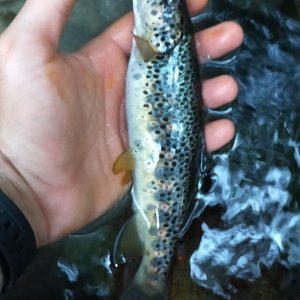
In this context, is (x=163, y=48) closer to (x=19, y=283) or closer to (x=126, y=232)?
(x=126, y=232)

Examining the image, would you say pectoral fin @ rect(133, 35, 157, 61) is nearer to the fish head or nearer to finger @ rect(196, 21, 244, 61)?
the fish head

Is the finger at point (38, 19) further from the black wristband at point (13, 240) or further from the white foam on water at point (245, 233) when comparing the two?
the white foam on water at point (245, 233)

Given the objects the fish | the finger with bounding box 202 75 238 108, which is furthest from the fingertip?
the finger with bounding box 202 75 238 108

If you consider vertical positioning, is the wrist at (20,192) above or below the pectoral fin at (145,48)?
below

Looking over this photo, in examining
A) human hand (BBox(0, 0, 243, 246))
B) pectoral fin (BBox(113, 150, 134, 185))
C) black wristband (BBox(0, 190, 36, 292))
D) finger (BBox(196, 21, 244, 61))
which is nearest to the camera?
black wristband (BBox(0, 190, 36, 292))

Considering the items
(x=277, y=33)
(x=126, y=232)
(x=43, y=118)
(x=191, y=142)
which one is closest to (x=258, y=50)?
(x=277, y=33)

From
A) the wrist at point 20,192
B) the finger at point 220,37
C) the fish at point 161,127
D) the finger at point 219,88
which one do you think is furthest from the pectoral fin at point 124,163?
the finger at point 220,37

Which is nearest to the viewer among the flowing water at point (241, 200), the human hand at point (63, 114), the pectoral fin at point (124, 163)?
the human hand at point (63, 114)
